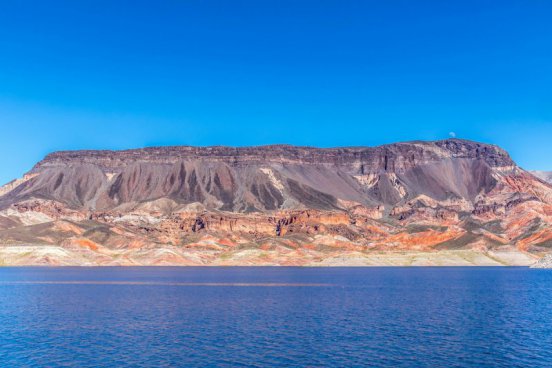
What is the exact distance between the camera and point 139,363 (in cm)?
5644

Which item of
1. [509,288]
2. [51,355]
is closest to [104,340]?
[51,355]

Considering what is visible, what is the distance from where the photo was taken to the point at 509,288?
143000 millimetres

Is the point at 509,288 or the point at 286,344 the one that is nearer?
the point at 286,344

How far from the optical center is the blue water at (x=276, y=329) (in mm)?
58531

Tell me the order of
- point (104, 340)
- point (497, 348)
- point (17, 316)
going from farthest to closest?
point (17, 316)
point (104, 340)
point (497, 348)

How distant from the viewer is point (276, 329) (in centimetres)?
7569

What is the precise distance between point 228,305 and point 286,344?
40020 millimetres

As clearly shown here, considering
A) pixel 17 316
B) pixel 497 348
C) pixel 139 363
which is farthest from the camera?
pixel 17 316

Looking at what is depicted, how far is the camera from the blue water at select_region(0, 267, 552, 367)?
58.5m

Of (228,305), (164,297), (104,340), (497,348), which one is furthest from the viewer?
(164,297)

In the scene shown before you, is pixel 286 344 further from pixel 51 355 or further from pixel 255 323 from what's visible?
pixel 51 355

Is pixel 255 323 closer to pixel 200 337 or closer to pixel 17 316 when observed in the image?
pixel 200 337

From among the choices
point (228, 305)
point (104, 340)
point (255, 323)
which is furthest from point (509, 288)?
point (104, 340)

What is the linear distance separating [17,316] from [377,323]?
50.3 metres
